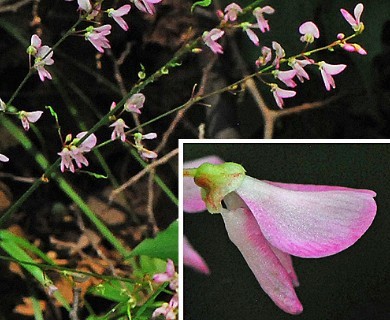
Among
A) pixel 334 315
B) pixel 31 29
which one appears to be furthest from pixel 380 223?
pixel 31 29

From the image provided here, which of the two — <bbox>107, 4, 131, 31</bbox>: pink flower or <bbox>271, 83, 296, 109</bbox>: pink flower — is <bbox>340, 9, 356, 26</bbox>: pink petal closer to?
<bbox>271, 83, 296, 109</bbox>: pink flower

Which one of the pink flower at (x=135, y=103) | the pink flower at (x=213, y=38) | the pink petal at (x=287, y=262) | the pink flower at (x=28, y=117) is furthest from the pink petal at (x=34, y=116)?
the pink petal at (x=287, y=262)

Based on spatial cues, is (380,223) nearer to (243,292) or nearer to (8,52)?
(243,292)

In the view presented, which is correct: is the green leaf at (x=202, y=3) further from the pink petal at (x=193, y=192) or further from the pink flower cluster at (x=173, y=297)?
the pink flower cluster at (x=173, y=297)

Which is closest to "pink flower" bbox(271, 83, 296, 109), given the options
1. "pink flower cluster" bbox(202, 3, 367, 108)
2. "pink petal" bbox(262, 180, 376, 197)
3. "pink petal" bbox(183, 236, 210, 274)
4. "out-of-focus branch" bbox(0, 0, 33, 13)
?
"pink flower cluster" bbox(202, 3, 367, 108)

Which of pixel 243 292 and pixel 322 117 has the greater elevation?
pixel 322 117

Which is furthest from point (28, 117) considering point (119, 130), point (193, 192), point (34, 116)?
point (193, 192)
